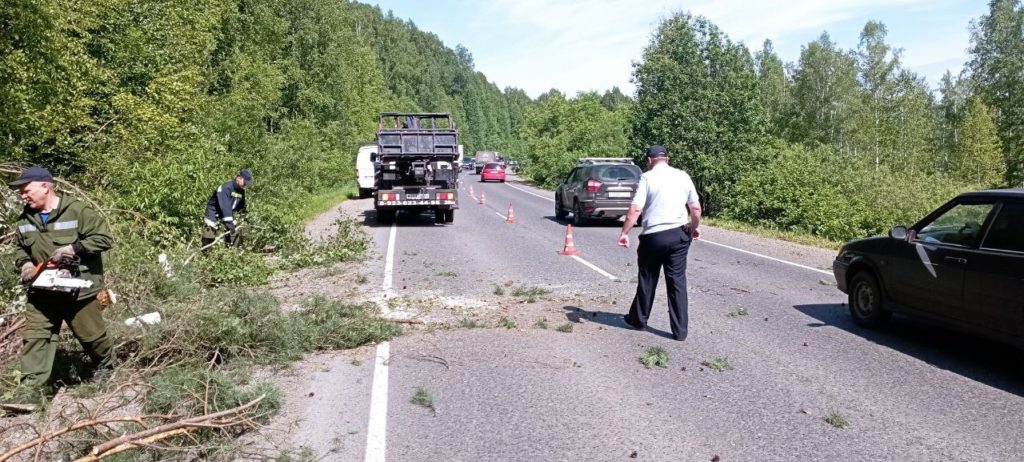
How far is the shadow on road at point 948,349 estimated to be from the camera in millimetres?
5750

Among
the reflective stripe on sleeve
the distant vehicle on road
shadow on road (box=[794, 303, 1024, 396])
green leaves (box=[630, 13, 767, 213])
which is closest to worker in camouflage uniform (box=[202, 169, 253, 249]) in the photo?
the reflective stripe on sleeve

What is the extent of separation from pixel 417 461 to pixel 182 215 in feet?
31.1

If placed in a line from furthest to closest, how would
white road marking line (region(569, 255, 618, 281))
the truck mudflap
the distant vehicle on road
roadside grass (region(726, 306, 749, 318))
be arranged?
the distant vehicle on road → the truck mudflap → white road marking line (region(569, 255, 618, 281)) → roadside grass (region(726, 306, 749, 318))

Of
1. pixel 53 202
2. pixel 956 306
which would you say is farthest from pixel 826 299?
pixel 53 202

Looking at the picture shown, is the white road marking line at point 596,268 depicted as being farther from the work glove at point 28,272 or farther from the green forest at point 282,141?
the work glove at point 28,272

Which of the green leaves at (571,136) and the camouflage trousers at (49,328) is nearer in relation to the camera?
the camouflage trousers at (49,328)

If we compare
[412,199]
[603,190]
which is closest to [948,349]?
[603,190]

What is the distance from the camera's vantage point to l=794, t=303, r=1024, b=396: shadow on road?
5750 millimetres

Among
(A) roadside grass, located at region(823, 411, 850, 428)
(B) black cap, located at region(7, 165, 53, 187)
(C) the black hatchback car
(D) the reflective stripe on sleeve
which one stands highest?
(B) black cap, located at region(7, 165, 53, 187)

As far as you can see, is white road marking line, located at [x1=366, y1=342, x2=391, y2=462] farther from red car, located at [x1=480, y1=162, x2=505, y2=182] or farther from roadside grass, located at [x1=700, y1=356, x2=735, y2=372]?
red car, located at [x1=480, y1=162, x2=505, y2=182]

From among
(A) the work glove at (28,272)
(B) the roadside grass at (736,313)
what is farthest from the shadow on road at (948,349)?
(A) the work glove at (28,272)

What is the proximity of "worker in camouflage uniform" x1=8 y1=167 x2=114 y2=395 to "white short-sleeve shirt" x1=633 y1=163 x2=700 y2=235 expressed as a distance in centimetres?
466

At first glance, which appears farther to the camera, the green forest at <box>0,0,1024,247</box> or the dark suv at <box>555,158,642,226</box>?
the dark suv at <box>555,158,642,226</box>

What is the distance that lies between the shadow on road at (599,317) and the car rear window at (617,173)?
10635 millimetres
